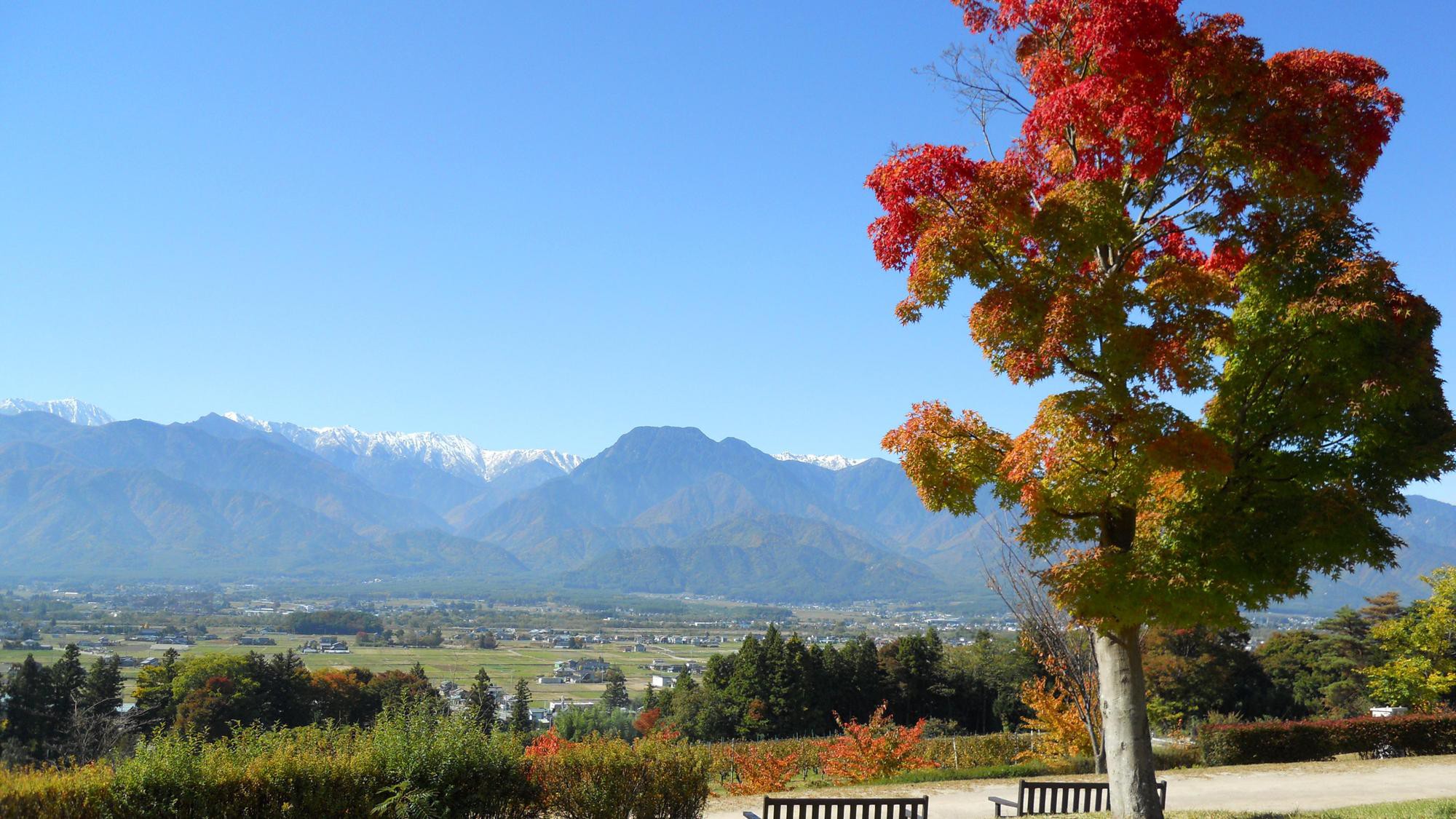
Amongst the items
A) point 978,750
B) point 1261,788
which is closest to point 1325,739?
point 1261,788

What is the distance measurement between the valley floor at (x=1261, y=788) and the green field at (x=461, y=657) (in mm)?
61238

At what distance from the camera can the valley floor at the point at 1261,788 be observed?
14031 millimetres

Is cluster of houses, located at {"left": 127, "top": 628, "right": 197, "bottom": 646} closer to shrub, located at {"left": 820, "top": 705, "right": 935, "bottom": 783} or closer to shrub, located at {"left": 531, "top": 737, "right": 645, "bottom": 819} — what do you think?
shrub, located at {"left": 820, "top": 705, "right": 935, "bottom": 783}

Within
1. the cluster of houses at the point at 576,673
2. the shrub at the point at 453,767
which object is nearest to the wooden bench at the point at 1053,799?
the shrub at the point at 453,767

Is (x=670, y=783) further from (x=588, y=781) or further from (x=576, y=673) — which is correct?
(x=576, y=673)

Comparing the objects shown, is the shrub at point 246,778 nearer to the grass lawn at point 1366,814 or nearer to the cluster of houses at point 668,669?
the grass lawn at point 1366,814

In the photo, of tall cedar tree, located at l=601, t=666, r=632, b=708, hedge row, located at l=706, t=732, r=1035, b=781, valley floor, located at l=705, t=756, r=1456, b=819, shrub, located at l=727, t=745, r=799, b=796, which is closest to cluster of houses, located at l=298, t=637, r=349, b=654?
tall cedar tree, located at l=601, t=666, r=632, b=708

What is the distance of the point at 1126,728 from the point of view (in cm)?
836

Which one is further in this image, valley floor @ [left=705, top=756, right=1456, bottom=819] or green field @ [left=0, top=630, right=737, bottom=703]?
green field @ [left=0, top=630, right=737, bottom=703]

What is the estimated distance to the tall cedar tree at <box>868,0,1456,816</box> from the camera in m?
7.50

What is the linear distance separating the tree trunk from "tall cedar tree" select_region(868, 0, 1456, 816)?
0.02 meters

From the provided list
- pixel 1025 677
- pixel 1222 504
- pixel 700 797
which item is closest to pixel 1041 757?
pixel 700 797

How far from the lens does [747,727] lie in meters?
45.2

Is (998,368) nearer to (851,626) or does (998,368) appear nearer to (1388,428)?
(1388,428)
